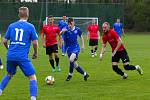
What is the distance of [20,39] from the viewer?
383 inches

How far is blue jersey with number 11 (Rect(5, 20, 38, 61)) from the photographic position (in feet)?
31.9

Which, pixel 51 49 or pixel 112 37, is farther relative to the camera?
pixel 51 49

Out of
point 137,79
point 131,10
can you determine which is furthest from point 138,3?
point 137,79

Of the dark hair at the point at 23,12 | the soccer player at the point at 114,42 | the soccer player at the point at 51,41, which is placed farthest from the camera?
the soccer player at the point at 51,41

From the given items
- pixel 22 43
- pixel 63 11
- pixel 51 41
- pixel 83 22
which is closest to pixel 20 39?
pixel 22 43

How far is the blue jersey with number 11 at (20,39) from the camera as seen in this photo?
9.71 meters

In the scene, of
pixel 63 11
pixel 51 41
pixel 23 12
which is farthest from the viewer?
pixel 63 11

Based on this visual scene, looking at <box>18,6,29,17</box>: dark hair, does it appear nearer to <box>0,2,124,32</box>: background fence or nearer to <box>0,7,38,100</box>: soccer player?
<box>0,7,38,100</box>: soccer player

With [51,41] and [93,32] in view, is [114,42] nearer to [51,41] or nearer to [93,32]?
[51,41]

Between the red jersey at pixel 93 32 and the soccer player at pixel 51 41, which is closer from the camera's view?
the soccer player at pixel 51 41

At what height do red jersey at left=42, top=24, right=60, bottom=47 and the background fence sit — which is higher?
red jersey at left=42, top=24, right=60, bottom=47

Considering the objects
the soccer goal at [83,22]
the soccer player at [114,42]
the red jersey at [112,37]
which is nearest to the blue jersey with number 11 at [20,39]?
the soccer player at [114,42]

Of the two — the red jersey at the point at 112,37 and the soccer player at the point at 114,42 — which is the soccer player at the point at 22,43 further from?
the red jersey at the point at 112,37

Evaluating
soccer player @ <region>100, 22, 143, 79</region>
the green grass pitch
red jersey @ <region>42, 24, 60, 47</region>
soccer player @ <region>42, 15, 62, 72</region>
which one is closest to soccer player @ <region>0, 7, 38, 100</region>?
the green grass pitch
